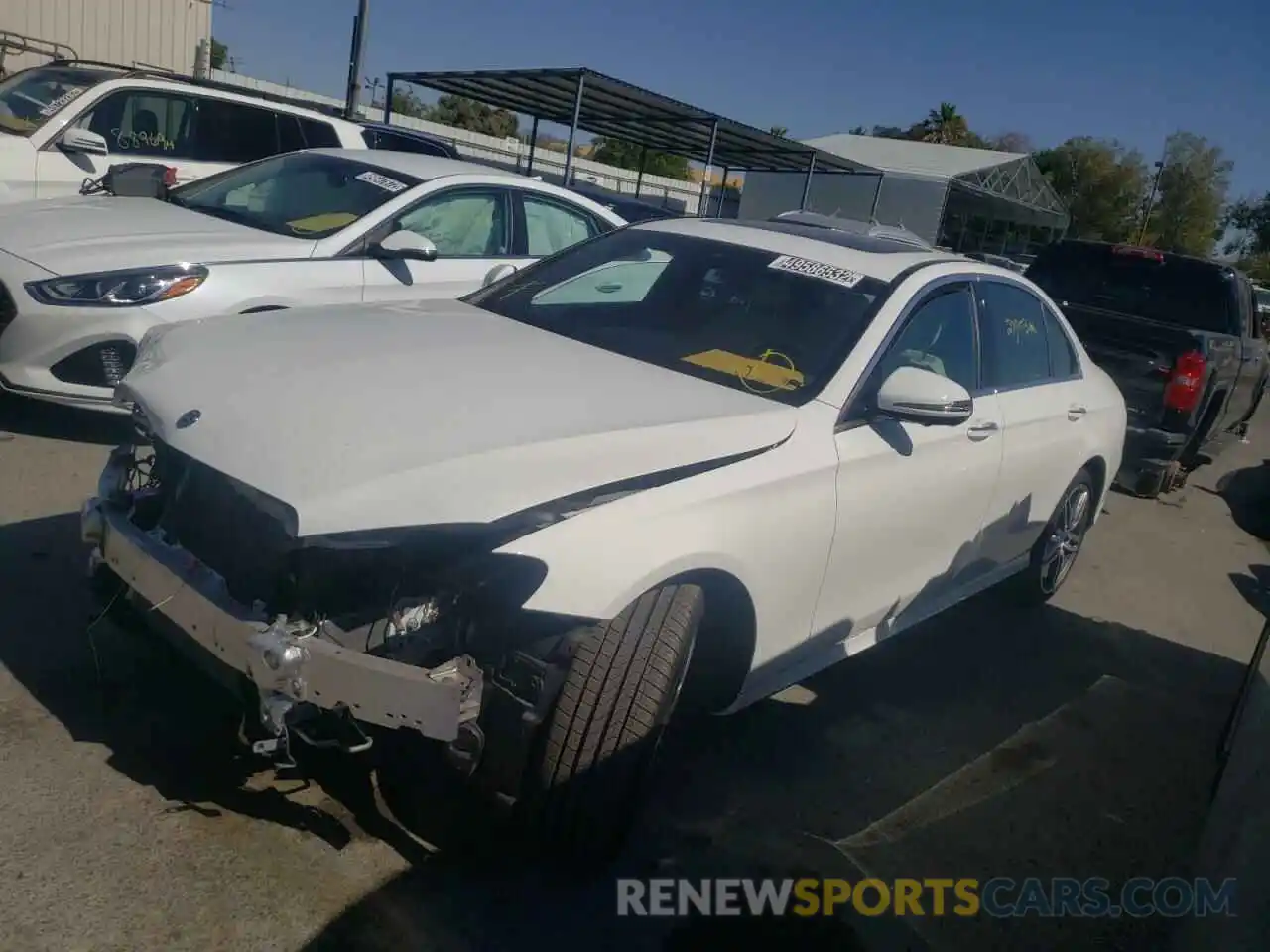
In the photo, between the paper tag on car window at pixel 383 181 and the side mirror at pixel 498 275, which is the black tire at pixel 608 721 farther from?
the paper tag on car window at pixel 383 181

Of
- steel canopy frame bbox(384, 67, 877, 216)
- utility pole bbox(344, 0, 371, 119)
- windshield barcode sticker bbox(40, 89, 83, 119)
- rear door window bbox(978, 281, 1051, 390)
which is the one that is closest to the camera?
rear door window bbox(978, 281, 1051, 390)

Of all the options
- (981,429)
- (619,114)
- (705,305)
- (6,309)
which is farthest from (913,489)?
(619,114)

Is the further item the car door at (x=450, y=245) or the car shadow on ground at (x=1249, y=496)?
the car shadow on ground at (x=1249, y=496)

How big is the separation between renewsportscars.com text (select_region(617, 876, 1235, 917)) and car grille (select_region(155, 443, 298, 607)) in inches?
48.1

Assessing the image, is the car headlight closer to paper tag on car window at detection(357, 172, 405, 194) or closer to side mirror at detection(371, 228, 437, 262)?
side mirror at detection(371, 228, 437, 262)

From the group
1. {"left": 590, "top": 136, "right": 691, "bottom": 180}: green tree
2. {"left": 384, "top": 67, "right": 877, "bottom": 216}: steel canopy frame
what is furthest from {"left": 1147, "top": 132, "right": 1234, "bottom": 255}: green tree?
{"left": 384, "top": 67, "right": 877, "bottom": 216}: steel canopy frame

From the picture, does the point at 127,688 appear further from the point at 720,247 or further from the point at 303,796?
the point at 720,247

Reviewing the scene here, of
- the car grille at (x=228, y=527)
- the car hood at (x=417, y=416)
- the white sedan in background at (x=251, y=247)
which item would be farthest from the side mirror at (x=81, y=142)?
the car grille at (x=228, y=527)

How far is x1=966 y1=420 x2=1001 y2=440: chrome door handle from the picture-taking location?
3.86m

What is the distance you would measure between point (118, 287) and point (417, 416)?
295cm

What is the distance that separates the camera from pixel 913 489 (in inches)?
138

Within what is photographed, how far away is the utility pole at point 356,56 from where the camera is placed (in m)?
12.7

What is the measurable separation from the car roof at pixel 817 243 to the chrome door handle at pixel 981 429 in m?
0.65

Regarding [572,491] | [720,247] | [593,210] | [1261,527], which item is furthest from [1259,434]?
[572,491]
